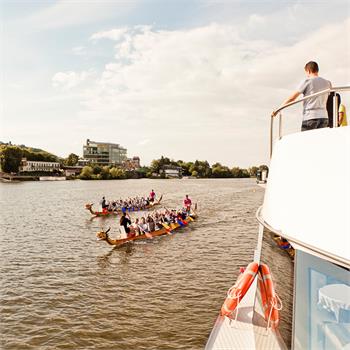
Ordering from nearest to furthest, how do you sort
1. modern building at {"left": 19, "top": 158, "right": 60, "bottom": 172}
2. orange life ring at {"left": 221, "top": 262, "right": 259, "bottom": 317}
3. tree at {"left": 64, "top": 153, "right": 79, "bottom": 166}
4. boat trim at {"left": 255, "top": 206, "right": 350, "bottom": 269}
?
boat trim at {"left": 255, "top": 206, "right": 350, "bottom": 269}
orange life ring at {"left": 221, "top": 262, "right": 259, "bottom": 317}
modern building at {"left": 19, "top": 158, "right": 60, "bottom": 172}
tree at {"left": 64, "top": 153, "right": 79, "bottom": 166}

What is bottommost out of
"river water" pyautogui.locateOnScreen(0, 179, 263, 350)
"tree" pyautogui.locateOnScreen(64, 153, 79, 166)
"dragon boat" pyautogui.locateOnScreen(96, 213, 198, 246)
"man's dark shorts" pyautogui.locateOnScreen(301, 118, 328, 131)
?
"river water" pyautogui.locateOnScreen(0, 179, 263, 350)

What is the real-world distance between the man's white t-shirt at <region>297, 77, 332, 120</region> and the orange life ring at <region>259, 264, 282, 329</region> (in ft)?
7.84

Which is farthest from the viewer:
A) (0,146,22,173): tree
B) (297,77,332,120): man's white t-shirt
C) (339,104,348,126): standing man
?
(0,146,22,173): tree

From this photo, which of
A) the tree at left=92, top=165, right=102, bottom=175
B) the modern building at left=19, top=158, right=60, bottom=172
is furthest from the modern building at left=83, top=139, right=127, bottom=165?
the tree at left=92, top=165, right=102, bottom=175

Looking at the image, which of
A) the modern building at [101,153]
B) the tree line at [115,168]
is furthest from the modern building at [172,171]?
the modern building at [101,153]

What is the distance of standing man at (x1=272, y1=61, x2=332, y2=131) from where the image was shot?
16.0 feet

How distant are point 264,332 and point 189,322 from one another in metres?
6.65

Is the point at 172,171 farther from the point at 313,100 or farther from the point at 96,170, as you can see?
the point at 313,100

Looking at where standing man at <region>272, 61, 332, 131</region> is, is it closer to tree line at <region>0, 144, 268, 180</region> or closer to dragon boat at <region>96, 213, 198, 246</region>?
dragon boat at <region>96, 213, 198, 246</region>

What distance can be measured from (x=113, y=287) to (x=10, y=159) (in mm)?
109951

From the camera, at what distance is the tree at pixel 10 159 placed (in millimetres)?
110312

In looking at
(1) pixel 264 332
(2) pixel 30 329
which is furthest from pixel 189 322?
(1) pixel 264 332

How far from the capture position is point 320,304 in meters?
3.45

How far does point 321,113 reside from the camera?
4.88 m
